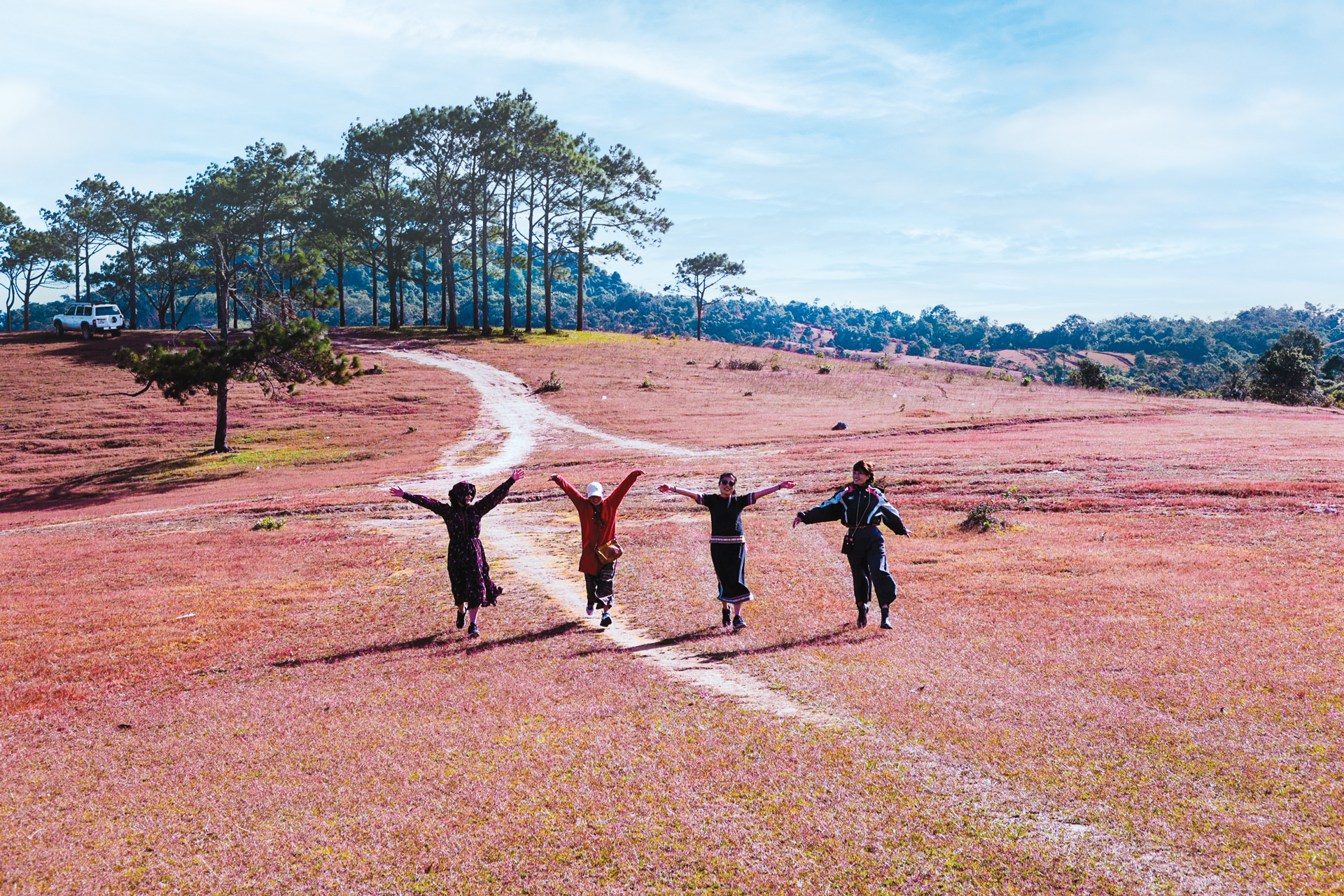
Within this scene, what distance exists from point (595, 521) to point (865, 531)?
4.23m

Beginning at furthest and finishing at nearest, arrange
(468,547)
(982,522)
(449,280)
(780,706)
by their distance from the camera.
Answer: (449,280) < (982,522) < (468,547) < (780,706)

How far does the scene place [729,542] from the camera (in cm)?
1306

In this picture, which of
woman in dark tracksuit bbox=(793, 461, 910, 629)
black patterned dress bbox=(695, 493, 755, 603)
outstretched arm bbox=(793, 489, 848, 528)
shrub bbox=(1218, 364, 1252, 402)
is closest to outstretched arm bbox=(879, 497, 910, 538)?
woman in dark tracksuit bbox=(793, 461, 910, 629)

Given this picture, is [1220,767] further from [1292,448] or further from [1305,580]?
[1292,448]

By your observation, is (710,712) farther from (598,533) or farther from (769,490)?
(598,533)

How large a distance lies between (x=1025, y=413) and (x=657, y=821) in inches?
1906

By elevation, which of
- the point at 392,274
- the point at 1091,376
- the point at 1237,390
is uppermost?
the point at 392,274

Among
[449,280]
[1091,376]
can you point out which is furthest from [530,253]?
[1091,376]

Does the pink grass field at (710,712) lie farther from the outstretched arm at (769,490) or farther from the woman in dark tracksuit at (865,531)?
the outstretched arm at (769,490)

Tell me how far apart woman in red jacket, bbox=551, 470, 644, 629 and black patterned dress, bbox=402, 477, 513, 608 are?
1.29 m

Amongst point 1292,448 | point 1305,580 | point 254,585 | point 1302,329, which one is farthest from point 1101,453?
point 1302,329

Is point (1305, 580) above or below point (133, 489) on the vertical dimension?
above

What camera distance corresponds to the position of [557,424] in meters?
50.4

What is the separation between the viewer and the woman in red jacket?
43.8ft
